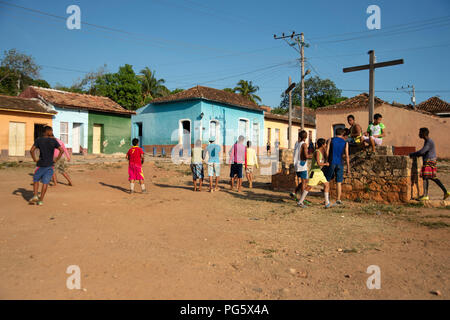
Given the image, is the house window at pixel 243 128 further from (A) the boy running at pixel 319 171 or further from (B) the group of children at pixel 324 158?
(A) the boy running at pixel 319 171

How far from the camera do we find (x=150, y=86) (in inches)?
1511

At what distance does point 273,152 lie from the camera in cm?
2962

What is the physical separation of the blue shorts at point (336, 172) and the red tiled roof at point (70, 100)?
1808 centimetres

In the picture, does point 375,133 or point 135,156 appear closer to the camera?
point 375,133

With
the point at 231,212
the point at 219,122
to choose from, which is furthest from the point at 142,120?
the point at 231,212

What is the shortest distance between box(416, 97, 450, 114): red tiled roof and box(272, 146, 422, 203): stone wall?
25.1 metres

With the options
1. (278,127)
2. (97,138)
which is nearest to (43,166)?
(97,138)

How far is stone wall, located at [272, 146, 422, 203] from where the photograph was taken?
6977 mm

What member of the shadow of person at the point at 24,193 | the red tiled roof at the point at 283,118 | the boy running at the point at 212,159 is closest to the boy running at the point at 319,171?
the boy running at the point at 212,159

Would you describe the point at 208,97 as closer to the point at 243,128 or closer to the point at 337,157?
the point at 243,128

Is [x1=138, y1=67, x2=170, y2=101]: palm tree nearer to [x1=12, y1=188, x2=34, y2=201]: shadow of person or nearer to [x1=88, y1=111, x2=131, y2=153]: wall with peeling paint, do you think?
[x1=88, y1=111, x2=131, y2=153]: wall with peeling paint

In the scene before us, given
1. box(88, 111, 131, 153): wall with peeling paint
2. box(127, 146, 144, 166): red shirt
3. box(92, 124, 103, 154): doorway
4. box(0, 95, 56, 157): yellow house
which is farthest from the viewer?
box(92, 124, 103, 154): doorway

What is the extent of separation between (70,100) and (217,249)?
20.3m

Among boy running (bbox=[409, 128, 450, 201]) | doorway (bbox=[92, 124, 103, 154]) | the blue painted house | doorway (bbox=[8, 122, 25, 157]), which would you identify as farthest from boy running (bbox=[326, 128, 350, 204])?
doorway (bbox=[92, 124, 103, 154])
